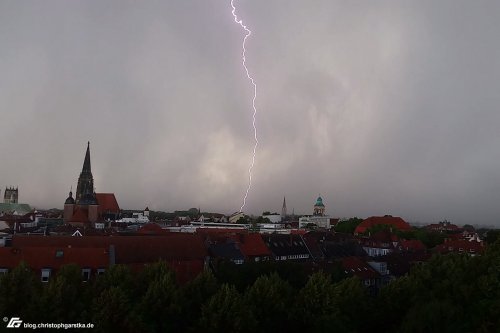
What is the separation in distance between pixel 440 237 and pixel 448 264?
86981 mm

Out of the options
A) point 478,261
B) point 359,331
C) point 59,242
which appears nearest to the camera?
point 359,331

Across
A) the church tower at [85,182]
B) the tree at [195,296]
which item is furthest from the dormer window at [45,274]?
the church tower at [85,182]

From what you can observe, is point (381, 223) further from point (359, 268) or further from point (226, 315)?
point (226, 315)

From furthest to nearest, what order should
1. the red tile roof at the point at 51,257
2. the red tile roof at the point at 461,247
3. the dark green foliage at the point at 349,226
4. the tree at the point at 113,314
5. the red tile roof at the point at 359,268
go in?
the dark green foliage at the point at 349,226 → the red tile roof at the point at 461,247 → the red tile roof at the point at 359,268 → the red tile roof at the point at 51,257 → the tree at the point at 113,314

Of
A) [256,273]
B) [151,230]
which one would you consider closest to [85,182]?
[151,230]

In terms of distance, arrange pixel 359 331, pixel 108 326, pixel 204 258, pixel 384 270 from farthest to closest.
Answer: pixel 384 270 → pixel 204 258 → pixel 359 331 → pixel 108 326

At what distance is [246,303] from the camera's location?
1357 inches

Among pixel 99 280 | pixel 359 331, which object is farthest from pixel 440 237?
pixel 99 280

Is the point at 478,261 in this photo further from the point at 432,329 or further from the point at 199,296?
the point at 199,296

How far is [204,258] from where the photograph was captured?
60.1m

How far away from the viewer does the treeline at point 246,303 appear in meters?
30.8

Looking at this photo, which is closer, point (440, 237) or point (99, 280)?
point (99, 280)

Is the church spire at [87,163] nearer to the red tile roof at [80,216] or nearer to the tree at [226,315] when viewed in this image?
the red tile roof at [80,216]

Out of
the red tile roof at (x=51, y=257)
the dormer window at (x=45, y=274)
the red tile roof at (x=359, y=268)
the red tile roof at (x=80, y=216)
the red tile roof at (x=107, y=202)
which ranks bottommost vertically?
the red tile roof at (x=359, y=268)
